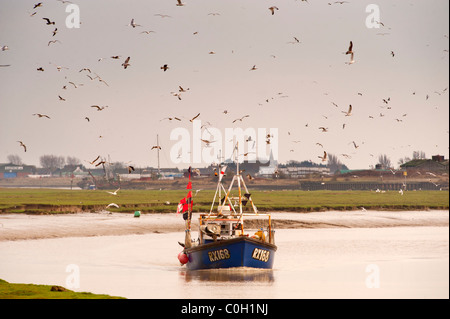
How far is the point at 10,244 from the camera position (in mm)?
56844

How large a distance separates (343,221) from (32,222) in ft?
111

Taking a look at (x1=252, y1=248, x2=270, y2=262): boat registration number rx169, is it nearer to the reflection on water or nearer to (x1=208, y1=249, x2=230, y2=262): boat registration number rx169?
the reflection on water

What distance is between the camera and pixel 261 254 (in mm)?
41062

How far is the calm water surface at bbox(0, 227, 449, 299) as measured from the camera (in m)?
36.7

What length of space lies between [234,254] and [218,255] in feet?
3.40

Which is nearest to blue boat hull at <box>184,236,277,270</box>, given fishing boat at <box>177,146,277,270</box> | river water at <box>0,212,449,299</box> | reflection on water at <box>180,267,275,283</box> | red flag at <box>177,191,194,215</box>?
fishing boat at <box>177,146,277,270</box>

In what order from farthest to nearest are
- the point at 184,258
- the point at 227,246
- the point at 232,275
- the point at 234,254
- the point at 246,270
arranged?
the point at 184,258 → the point at 246,270 → the point at 227,246 → the point at 234,254 → the point at 232,275

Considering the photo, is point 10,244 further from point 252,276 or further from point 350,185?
point 350,185

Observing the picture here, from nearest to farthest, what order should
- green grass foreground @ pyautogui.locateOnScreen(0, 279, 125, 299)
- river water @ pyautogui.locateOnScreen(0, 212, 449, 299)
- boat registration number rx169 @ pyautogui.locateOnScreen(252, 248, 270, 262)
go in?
green grass foreground @ pyautogui.locateOnScreen(0, 279, 125, 299) < river water @ pyautogui.locateOnScreen(0, 212, 449, 299) < boat registration number rx169 @ pyautogui.locateOnScreen(252, 248, 270, 262)

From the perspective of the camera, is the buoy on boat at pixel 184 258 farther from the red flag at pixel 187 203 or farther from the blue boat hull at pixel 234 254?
the red flag at pixel 187 203

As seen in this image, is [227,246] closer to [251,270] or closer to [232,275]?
[232,275]

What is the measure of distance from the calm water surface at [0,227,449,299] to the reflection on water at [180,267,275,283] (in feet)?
0.17

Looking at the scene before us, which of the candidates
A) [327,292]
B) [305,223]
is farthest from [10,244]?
[305,223]

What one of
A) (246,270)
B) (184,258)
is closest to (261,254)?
(246,270)
